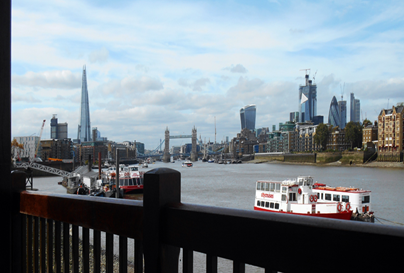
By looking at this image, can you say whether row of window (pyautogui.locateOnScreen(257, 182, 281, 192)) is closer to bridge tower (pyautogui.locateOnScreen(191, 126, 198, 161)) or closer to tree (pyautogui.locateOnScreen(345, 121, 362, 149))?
tree (pyautogui.locateOnScreen(345, 121, 362, 149))

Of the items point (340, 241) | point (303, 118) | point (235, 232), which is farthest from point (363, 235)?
point (303, 118)

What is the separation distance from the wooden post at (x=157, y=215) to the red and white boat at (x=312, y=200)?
57.9 feet

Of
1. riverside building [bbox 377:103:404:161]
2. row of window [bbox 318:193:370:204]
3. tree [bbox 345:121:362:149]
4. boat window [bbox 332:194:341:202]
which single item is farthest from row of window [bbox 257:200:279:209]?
tree [bbox 345:121:362:149]

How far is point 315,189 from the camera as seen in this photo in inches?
829

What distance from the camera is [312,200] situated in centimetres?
1975

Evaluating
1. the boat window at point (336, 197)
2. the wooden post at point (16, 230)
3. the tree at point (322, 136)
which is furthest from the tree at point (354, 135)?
the wooden post at point (16, 230)

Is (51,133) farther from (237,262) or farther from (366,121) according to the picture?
(237,262)

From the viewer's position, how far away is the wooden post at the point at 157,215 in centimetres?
125

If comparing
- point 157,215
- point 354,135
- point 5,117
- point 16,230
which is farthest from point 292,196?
point 354,135

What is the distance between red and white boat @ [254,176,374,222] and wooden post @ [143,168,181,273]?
695 inches

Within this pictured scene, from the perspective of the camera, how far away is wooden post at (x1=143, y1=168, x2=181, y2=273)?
1255 mm

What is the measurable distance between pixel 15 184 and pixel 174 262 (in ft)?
4.74

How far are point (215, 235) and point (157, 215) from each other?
25cm

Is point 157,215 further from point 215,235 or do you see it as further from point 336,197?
point 336,197
